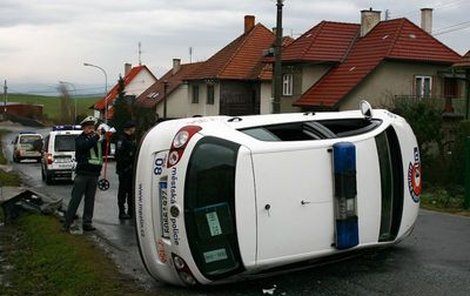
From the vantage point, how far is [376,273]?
8.40 metres

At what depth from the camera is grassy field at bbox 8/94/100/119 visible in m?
122

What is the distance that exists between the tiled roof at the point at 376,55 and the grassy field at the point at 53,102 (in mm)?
74829

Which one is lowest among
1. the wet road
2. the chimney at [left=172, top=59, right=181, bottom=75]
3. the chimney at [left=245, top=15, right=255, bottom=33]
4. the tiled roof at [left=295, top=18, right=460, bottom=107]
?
the wet road

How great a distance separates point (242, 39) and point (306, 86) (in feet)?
55.1

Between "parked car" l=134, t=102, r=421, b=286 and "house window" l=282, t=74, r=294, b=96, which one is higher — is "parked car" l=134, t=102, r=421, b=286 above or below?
below

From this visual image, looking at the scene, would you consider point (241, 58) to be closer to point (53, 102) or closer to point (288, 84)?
point (288, 84)

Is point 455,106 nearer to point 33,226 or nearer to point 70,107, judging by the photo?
point 33,226

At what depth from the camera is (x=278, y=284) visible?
7.94m

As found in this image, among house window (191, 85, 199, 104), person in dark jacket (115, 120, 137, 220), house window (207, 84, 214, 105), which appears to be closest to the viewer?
person in dark jacket (115, 120, 137, 220)

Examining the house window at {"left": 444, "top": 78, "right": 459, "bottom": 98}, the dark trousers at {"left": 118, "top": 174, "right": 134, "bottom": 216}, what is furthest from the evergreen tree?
the dark trousers at {"left": 118, "top": 174, "right": 134, "bottom": 216}

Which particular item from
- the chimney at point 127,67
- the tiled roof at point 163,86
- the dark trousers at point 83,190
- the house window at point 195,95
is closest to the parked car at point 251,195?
the dark trousers at point 83,190

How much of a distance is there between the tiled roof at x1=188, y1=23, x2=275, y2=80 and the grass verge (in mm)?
40292

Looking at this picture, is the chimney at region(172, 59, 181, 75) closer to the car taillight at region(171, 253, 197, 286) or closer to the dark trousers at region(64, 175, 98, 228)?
the dark trousers at region(64, 175, 98, 228)

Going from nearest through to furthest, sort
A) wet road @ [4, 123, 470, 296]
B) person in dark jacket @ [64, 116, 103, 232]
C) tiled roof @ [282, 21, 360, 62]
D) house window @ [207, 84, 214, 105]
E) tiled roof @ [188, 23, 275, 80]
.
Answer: wet road @ [4, 123, 470, 296] → person in dark jacket @ [64, 116, 103, 232] → tiled roof @ [282, 21, 360, 62] → tiled roof @ [188, 23, 275, 80] → house window @ [207, 84, 214, 105]
